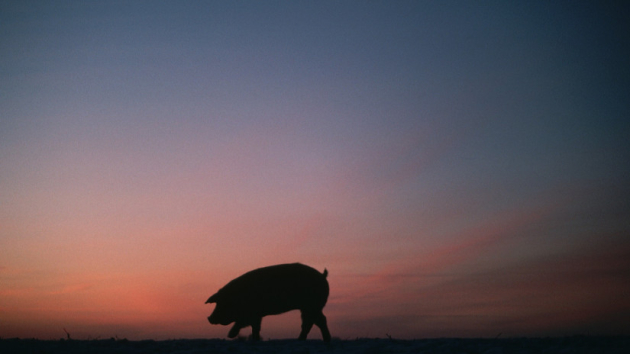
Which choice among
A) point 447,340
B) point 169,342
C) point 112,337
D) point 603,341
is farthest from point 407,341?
point 112,337

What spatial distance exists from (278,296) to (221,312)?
7.00 feet

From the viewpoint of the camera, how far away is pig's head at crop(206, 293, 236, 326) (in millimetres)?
15578

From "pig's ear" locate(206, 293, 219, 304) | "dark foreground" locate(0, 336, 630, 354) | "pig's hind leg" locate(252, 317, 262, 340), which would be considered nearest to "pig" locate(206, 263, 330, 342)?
"pig's hind leg" locate(252, 317, 262, 340)

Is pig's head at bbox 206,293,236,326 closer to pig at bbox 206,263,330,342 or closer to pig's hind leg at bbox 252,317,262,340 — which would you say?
pig at bbox 206,263,330,342

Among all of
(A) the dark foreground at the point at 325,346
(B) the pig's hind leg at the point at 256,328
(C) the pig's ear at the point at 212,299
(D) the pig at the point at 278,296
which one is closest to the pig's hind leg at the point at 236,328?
(D) the pig at the point at 278,296

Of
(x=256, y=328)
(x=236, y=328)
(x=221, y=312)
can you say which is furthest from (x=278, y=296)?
(x=221, y=312)

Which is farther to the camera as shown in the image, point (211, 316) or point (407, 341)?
point (211, 316)

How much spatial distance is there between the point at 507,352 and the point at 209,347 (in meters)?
6.37

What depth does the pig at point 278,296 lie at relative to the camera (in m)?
14.7

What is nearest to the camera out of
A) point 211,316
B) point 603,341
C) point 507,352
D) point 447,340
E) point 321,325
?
point 507,352

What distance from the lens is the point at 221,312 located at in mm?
15750

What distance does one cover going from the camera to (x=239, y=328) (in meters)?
15.1

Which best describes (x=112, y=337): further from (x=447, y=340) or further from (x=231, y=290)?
(x=447, y=340)

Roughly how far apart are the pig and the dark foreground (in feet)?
6.18
